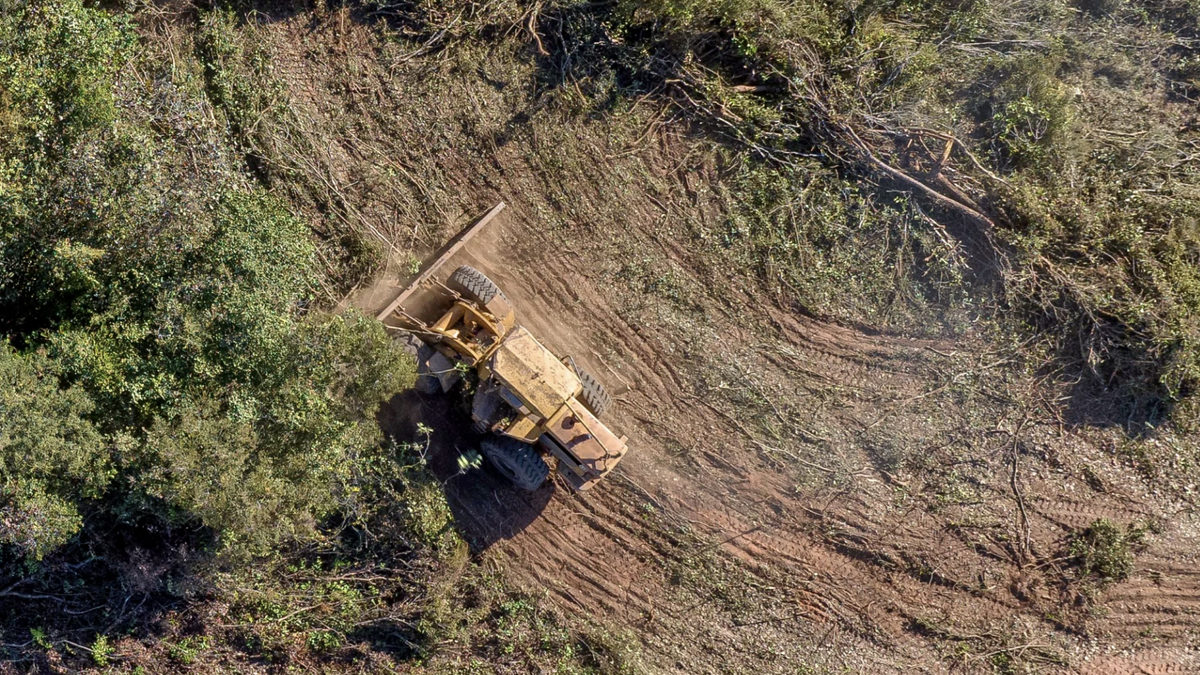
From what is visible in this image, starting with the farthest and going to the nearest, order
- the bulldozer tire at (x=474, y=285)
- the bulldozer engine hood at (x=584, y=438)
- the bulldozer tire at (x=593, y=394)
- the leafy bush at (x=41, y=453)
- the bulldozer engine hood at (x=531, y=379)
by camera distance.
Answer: the bulldozer tire at (x=593, y=394) → the bulldozer tire at (x=474, y=285) → the bulldozer engine hood at (x=584, y=438) → the bulldozer engine hood at (x=531, y=379) → the leafy bush at (x=41, y=453)

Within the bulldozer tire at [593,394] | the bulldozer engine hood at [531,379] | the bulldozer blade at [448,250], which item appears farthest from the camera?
the bulldozer blade at [448,250]

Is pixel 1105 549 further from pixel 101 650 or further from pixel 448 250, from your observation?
pixel 101 650

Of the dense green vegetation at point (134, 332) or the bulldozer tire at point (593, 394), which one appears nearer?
the dense green vegetation at point (134, 332)

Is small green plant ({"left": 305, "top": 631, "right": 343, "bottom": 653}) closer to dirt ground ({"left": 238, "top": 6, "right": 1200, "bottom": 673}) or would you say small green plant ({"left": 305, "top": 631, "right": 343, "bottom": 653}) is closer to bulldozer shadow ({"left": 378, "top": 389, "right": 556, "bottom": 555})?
bulldozer shadow ({"left": 378, "top": 389, "right": 556, "bottom": 555})

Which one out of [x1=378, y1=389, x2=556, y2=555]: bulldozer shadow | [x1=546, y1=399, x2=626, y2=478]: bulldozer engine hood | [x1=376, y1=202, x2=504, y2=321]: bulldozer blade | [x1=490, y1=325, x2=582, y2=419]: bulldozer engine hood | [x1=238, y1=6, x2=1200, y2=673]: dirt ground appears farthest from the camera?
[x1=238, y1=6, x2=1200, y2=673]: dirt ground

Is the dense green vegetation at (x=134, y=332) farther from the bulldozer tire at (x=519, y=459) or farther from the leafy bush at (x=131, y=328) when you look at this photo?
the bulldozer tire at (x=519, y=459)

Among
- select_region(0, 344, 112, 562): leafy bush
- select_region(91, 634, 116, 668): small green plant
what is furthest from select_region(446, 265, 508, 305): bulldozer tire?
select_region(91, 634, 116, 668): small green plant

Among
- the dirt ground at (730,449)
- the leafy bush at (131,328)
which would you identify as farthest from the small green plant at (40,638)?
the dirt ground at (730,449)

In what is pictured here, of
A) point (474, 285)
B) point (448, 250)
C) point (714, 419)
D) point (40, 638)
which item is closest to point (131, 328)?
point (474, 285)
